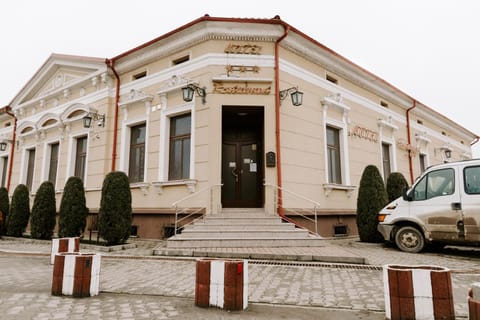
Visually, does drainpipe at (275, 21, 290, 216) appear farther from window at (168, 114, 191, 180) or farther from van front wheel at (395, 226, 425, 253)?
van front wheel at (395, 226, 425, 253)

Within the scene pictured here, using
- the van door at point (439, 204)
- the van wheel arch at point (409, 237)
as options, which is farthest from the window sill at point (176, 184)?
the van door at point (439, 204)

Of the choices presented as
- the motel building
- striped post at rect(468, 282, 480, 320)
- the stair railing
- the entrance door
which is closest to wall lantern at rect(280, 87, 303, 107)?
the motel building

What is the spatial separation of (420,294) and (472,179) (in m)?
6.15

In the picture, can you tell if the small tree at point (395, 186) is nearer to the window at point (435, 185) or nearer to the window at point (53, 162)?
the window at point (435, 185)

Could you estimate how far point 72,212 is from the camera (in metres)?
10.3

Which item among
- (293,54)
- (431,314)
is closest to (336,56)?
(293,54)

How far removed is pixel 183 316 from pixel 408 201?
24.3ft

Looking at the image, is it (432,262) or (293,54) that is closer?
(432,262)

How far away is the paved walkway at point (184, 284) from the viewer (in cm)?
389

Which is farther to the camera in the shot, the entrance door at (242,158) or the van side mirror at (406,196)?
the entrance door at (242,158)

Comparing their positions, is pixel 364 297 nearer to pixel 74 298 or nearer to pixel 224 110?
pixel 74 298

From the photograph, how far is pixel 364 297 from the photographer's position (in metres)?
4.44

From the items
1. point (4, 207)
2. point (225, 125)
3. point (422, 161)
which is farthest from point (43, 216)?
point (422, 161)

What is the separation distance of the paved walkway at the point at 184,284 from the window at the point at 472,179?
1.63m
